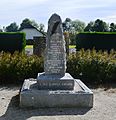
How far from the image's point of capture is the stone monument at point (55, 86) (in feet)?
23.9

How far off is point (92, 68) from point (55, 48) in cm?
319

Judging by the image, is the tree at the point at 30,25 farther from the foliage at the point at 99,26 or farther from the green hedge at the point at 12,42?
the green hedge at the point at 12,42

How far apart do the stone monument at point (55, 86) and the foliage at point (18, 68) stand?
2.22m

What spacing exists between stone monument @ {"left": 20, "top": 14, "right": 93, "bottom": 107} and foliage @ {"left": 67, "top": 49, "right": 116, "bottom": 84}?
7.50ft

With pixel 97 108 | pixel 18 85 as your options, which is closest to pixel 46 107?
pixel 97 108

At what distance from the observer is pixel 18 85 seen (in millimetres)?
10469

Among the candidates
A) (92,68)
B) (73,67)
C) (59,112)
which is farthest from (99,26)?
(59,112)

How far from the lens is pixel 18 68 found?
34.9 ft

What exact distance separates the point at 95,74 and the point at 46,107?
157 inches

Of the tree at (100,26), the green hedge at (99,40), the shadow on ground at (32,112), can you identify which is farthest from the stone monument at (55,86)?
the tree at (100,26)

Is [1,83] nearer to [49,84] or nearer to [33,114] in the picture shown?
[49,84]

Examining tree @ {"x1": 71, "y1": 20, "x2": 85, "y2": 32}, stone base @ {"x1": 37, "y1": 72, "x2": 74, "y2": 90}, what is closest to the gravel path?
stone base @ {"x1": 37, "y1": 72, "x2": 74, "y2": 90}

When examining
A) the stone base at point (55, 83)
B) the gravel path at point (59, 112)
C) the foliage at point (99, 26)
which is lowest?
the gravel path at point (59, 112)

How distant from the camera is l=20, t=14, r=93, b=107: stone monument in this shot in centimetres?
729
